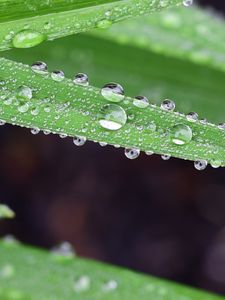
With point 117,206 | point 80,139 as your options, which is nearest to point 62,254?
point 80,139

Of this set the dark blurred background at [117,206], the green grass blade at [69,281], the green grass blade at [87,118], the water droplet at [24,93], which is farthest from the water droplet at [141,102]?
the dark blurred background at [117,206]

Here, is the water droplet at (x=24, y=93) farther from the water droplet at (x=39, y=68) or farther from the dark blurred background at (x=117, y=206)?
the dark blurred background at (x=117, y=206)

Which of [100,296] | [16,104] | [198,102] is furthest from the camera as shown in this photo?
[198,102]

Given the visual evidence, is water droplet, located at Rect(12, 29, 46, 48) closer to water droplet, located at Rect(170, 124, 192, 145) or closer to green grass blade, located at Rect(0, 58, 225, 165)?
green grass blade, located at Rect(0, 58, 225, 165)

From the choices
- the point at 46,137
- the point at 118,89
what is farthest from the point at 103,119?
the point at 46,137

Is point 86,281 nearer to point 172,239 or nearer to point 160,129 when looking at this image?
point 160,129
